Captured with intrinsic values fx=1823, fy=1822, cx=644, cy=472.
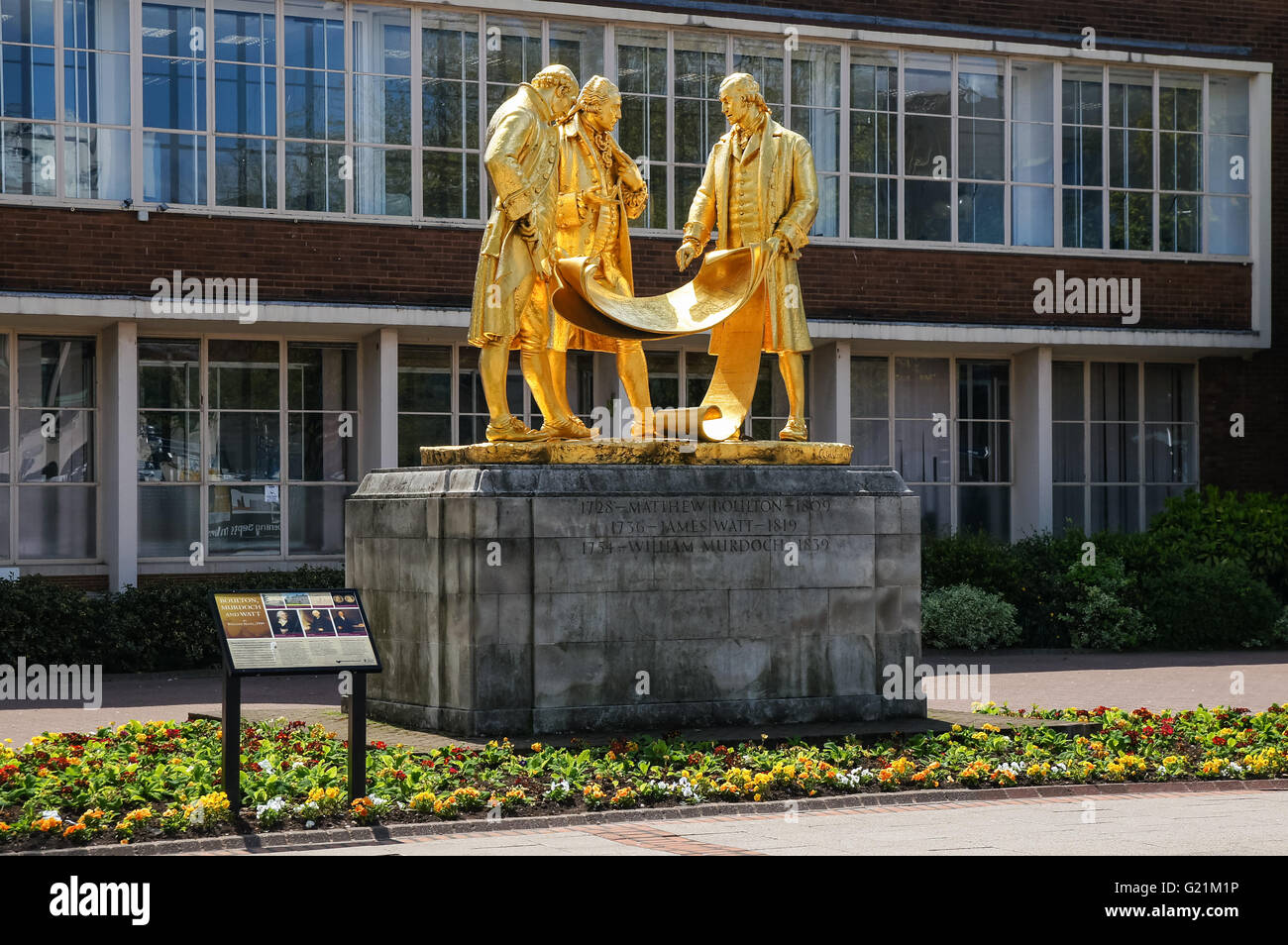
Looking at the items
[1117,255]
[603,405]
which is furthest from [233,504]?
[1117,255]

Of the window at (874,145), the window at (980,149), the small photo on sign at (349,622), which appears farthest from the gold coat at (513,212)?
the window at (980,149)

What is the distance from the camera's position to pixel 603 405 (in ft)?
75.0

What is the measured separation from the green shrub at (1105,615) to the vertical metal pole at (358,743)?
13129 millimetres

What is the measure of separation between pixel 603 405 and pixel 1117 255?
711 centimetres

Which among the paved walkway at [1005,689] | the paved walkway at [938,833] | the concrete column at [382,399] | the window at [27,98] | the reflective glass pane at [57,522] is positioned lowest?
the paved walkway at [1005,689]

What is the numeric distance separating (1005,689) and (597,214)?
6.23m

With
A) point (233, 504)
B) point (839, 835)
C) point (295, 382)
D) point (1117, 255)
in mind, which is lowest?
point (839, 835)

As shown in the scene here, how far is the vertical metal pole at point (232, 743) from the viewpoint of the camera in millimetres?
8820

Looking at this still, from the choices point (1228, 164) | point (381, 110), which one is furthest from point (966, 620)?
point (381, 110)

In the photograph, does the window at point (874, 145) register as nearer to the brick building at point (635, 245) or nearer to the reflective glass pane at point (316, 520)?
the brick building at point (635, 245)

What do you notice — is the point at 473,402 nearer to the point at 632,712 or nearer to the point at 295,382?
the point at 295,382

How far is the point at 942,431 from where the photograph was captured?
80.6 feet

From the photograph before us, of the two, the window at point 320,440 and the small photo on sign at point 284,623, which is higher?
the window at point 320,440

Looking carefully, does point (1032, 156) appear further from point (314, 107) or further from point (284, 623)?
point (284, 623)
